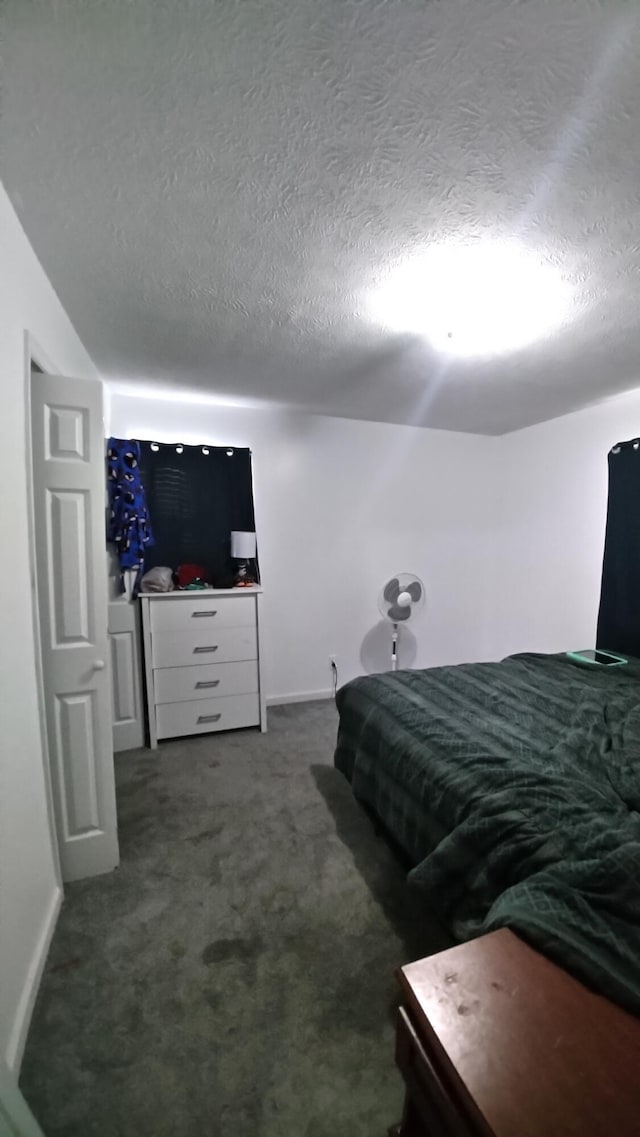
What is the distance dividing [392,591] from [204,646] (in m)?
1.43

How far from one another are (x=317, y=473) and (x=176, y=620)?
1647 mm

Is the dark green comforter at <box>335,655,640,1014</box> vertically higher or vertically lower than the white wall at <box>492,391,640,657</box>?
lower

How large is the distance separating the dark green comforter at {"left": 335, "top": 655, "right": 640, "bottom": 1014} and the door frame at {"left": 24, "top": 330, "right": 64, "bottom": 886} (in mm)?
1255

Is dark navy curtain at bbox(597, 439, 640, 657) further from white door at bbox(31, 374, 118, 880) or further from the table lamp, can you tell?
white door at bbox(31, 374, 118, 880)

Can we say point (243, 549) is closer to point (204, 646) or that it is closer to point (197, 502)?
point (197, 502)

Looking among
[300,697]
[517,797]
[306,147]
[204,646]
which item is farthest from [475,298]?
[300,697]

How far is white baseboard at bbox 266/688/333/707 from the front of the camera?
3.49m

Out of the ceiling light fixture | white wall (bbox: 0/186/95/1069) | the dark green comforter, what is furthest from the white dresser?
the ceiling light fixture

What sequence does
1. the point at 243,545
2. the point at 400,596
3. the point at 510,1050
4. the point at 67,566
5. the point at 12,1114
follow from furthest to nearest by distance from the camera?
1. the point at 400,596
2. the point at 243,545
3. the point at 67,566
4. the point at 12,1114
5. the point at 510,1050

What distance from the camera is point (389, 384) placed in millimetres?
2779

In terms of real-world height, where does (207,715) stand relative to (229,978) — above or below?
above

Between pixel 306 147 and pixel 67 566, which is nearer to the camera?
pixel 306 147

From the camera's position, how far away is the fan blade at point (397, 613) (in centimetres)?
322

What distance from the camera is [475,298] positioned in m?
1.75
